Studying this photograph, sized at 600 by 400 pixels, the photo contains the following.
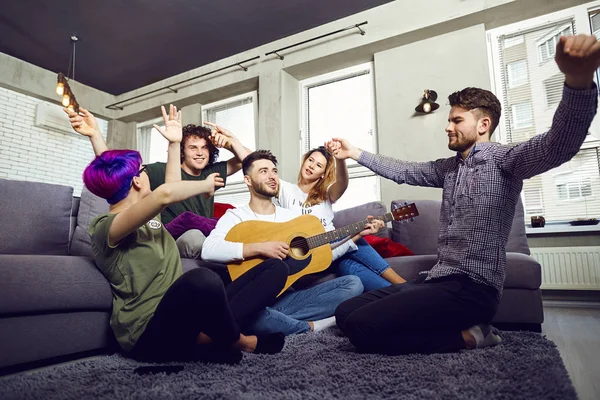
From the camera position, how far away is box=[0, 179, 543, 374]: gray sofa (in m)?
1.47

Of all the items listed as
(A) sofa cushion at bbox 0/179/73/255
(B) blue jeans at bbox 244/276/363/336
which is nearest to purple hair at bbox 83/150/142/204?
(A) sofa cushion at bbox 0/179/73/255

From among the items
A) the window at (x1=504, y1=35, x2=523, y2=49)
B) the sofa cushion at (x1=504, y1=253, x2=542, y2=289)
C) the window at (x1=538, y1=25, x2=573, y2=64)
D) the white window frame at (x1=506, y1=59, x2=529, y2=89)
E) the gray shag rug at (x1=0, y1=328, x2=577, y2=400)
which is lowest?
the gray shag rug at (x1=0, y1=328, x2=577, y2=400)

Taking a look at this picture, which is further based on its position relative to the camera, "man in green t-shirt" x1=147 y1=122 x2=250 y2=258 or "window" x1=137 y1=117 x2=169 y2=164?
"window" x1=137 y1=117 x2=169 y2=164

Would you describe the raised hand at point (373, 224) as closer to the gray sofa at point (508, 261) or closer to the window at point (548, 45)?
the gray sofa at point (508, 261)

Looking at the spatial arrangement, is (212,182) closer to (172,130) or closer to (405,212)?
(172,130)

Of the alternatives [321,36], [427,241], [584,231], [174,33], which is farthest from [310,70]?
[584,231]

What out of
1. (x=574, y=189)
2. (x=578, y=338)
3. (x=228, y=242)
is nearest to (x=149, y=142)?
(x=228, y=242)

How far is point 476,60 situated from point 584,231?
1.94 metres

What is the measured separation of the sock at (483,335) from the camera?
162 cm

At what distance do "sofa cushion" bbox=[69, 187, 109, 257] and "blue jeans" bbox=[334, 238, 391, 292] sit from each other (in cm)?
150

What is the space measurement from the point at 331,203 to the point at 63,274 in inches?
66.1

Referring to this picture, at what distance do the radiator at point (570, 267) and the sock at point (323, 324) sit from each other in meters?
2.51

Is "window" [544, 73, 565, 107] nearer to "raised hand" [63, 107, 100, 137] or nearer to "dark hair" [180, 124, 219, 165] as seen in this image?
"dark hair" [180, 124, 219, 165]

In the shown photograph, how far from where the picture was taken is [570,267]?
354 cm
